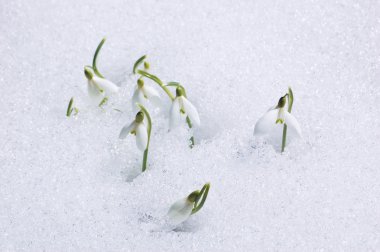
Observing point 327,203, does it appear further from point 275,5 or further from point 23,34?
point 23,34

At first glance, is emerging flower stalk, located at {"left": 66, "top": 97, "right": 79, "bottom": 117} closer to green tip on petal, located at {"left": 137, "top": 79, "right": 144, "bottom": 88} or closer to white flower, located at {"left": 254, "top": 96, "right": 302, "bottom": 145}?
green tip on petal, located at {"left": 137, "top": 79, "right": 144, "bottom": 88}

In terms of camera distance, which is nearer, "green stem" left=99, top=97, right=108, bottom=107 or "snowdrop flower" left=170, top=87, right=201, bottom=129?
"snowdrop flower" left=170, top=87, right=201, bottom=129

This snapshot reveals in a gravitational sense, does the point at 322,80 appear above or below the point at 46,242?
above

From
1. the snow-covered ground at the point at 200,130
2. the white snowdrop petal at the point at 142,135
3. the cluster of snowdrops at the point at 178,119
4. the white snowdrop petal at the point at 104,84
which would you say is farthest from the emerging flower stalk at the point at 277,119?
the white snowdrop petal at the point at 104,84

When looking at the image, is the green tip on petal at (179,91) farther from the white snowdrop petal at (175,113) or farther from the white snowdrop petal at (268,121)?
the white snowdrop petal at (268,121)

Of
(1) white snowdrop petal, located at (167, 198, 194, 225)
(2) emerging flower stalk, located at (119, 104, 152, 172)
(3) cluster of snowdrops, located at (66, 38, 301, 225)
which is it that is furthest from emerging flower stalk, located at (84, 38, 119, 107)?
(1) white snowdrop petal, located at (167, 198, 194, 225)

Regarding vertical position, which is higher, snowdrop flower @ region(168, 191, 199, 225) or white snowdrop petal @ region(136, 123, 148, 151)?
white snowdrop petal @ region(136, 123, 148, 151)

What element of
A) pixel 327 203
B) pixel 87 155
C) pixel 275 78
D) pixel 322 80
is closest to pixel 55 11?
pixel 87 155

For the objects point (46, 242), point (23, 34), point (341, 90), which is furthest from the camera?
point (23, 34)
